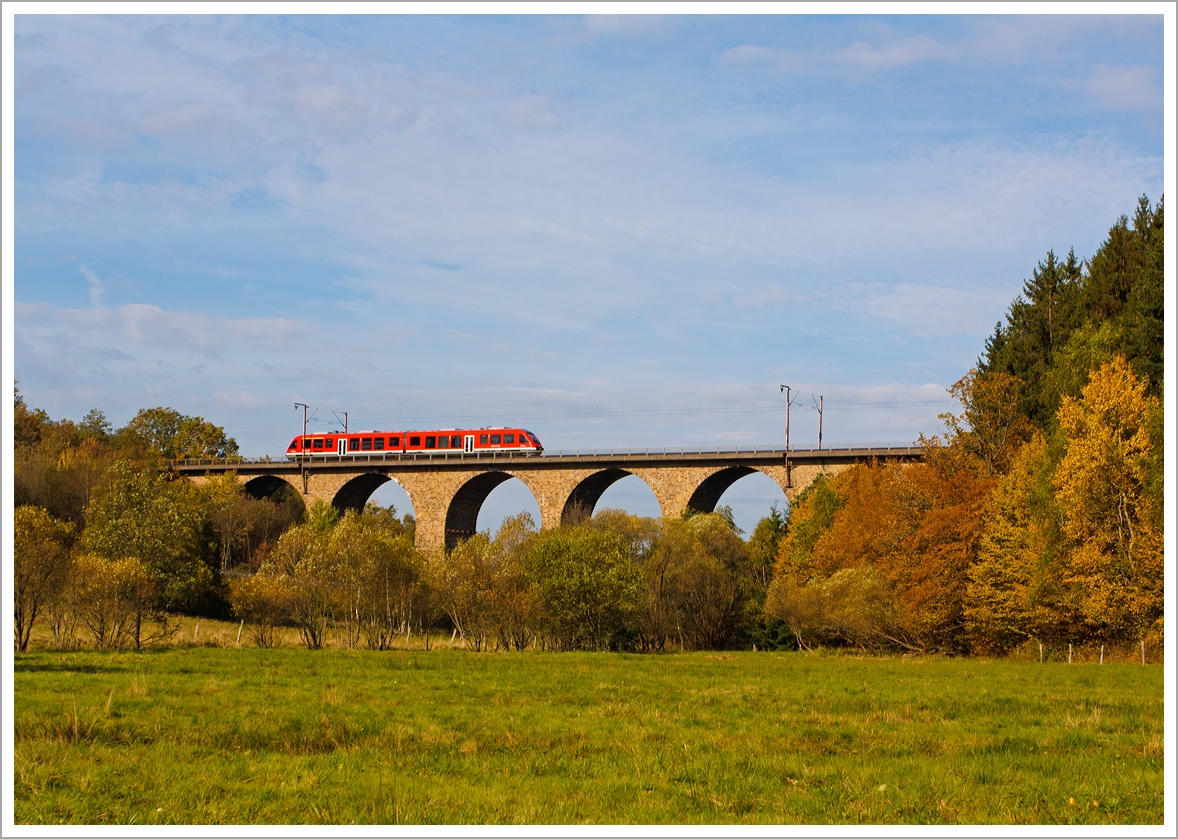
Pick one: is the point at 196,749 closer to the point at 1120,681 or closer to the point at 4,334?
the point at 4,334

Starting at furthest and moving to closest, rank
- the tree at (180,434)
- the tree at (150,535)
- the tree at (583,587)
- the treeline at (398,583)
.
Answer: the tree at (180,434)
the tree at (583,587)
the tree at (150,535)
the treeline at (398,583)

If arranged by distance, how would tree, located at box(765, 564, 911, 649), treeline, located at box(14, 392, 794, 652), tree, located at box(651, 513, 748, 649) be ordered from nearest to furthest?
1. treeline, located at box(14, 392, 794, 652)
2. tree, located at box(765, 564, 911, 649)
3. tree, located at box(651, 513, 748, 649)

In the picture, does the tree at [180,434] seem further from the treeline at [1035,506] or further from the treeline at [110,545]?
the treeline at [1035,506]

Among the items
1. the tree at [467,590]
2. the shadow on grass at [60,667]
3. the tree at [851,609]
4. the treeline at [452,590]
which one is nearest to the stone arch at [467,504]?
the treeline at [452,590]

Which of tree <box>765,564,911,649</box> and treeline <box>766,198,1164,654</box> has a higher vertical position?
treeline <box>766,198,1164,654</box>

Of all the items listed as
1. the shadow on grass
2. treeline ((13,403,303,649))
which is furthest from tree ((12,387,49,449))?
the shadow on grass

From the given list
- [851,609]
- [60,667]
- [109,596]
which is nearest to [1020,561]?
[851,609]

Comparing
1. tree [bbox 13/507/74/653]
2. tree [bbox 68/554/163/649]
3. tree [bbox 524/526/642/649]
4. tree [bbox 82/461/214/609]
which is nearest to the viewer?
tree [bbox 13/507/74/653]

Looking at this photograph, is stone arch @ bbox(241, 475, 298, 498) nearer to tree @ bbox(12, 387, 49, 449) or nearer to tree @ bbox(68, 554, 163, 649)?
tree @ bbox(12, 387, 49, 449)
